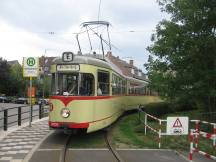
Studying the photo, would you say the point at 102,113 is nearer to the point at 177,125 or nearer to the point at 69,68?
the point at 69,68

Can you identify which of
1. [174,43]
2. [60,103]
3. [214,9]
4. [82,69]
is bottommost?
[60,103]

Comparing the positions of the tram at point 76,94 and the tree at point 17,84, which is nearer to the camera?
the tram at point 76,94

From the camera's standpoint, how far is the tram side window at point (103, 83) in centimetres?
1609

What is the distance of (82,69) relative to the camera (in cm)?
1512

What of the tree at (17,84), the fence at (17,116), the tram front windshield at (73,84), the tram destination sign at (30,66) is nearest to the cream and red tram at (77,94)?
the tram front windshield at (73,84)

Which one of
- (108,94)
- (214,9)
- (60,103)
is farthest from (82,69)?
(214,9)

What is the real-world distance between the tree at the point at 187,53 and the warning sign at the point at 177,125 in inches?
262

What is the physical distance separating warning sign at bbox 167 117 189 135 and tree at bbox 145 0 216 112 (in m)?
6.64

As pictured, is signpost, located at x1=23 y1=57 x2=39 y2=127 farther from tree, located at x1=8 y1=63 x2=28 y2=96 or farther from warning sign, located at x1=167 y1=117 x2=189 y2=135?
tree, located at x1=8 y1=63 x2=28 y2=96

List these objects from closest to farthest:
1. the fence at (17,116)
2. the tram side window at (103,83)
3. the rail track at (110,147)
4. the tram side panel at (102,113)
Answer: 1. the rail track at (110,147)
2. the tram side panel at (102,113)
3. the tram side window at (103,83)
4. the fence at (17,116)

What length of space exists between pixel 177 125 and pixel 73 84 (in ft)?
12.5

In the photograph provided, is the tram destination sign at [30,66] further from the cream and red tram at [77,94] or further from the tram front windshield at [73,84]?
the tram front windshield at [73,84]

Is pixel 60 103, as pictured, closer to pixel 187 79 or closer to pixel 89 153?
pixel 89 153

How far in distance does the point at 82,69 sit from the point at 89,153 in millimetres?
3157
